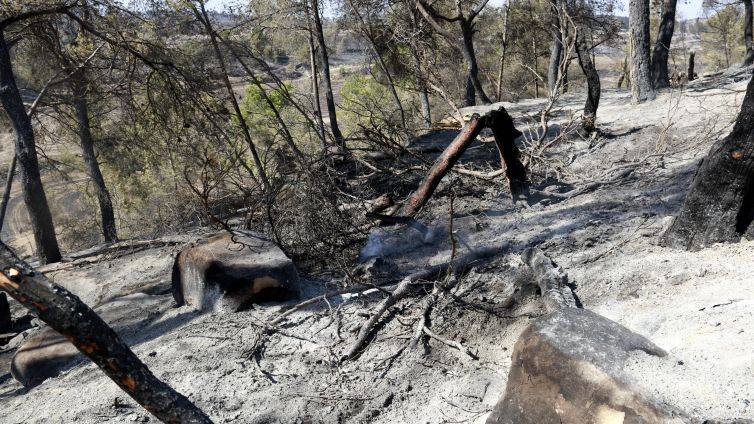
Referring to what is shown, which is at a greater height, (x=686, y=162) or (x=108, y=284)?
(x=686, y=162)

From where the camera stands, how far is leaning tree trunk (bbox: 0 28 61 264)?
9.13 m

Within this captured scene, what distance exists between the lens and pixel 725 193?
396 cm

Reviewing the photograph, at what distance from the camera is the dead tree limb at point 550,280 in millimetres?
4027

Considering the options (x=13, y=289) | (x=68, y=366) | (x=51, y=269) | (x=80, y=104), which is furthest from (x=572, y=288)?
(x=80, y=104)

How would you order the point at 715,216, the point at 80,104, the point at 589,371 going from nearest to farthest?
the point at 589,371, the point at 715,216, the point at 80,104

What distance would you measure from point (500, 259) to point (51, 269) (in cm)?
647

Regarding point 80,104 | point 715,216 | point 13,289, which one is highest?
point 80,104

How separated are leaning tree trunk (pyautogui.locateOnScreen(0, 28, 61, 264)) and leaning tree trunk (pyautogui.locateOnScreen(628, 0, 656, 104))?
10.2 meters

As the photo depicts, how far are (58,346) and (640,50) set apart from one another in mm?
10111

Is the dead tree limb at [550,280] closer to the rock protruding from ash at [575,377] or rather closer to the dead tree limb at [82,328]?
the rock protruding from ash at [575,377]

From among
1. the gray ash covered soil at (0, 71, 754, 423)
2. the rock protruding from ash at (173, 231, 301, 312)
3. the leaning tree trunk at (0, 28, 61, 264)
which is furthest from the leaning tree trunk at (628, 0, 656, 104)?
the leaning tree trunk at (0, 28, 61, 264)

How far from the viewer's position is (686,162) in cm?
636

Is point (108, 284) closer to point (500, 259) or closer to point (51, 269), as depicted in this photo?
point (51, 269)

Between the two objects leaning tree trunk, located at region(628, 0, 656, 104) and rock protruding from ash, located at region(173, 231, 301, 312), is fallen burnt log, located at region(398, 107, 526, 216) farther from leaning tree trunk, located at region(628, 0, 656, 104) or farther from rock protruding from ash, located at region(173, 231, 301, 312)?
leaning tree trunk, located at region(628, 0, 656, 104)
